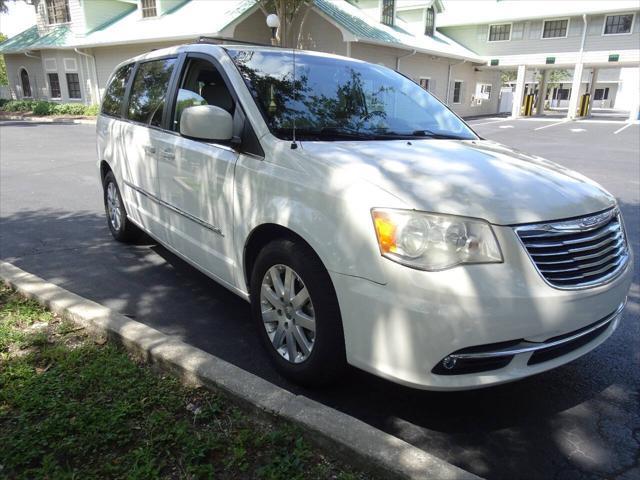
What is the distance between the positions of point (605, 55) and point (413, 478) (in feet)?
107

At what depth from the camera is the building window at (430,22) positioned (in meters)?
29.8

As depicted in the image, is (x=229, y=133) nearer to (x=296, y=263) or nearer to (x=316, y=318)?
(x=296, y=263)

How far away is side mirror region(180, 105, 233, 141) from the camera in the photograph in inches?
116

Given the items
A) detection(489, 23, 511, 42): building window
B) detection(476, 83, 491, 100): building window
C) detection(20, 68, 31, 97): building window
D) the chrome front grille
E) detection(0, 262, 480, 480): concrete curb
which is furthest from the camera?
detection(476, 83, 491, 100): building window

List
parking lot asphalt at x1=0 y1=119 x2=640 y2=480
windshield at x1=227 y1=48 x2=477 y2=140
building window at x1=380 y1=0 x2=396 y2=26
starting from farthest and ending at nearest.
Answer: building window at x1=380 y1=0 x2=396 y2=26, windshield at x1=227 y1=48 x2=477 y2=140, parking lot asphalt at x1=0 y1=119 x2=640 y2=480

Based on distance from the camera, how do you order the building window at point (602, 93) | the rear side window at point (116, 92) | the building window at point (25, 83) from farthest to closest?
the building window at point (602, 93), the building window at point (25, 83), the rear side window at point (116, 92)

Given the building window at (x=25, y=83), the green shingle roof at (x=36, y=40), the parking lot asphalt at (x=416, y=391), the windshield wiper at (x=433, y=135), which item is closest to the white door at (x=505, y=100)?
the green shingle roof at (x=36, y=40)

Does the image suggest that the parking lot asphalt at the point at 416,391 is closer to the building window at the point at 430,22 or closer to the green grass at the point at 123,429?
the green grass at the point at 123,429

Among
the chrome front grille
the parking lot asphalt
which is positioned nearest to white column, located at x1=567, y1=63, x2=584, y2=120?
the parking lot asphalt

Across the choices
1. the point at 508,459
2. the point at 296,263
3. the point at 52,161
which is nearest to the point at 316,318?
the point at 296,263

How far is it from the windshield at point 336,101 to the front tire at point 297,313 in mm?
784

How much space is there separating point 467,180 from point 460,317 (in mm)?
748

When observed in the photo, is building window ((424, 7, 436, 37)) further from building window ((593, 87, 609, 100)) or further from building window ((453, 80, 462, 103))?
building window ((593, 87, 609, 100))

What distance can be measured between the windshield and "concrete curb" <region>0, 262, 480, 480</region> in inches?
55.1
